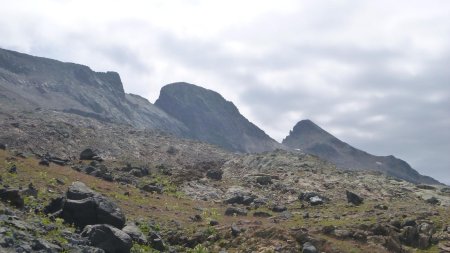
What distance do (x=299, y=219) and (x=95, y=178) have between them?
31961 millimetres

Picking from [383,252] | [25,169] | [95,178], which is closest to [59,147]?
[95,178]

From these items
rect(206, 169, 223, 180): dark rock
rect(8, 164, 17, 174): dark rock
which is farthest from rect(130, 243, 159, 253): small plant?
rect(206, 169, 223, 180): dark rock

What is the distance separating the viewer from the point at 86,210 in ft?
115

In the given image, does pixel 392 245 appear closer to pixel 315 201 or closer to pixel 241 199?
pixel 315 201

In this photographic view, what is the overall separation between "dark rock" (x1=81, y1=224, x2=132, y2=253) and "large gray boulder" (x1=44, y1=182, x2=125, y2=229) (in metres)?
3.26

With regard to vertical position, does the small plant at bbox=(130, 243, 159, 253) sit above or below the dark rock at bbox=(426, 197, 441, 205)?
below

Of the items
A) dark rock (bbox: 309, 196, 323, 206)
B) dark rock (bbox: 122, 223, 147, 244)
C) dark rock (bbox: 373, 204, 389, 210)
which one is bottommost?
dark rock (bbox: 122, 223, 147, 244)

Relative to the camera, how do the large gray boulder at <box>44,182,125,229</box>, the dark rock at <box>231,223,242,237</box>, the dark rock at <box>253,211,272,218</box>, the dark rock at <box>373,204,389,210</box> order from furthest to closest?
the dark rock at <box>373,204,389,210</box> < the dark rock at <box>253,211,272,218</box> < the dark rock at <box>231,223,242,237</box> < the large gray boulder at <box>44,182,125,229</box>

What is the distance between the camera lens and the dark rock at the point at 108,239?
30.4 meters

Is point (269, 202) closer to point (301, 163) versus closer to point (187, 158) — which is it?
point (301, 163)

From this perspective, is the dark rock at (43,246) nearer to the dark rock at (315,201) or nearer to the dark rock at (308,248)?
the dark rock at (308,248)

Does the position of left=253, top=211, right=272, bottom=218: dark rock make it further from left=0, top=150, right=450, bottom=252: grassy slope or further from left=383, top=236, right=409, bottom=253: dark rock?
left=383, top=236, right=409, bottom=253: dark rock

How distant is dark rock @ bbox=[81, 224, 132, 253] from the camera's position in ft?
99.8

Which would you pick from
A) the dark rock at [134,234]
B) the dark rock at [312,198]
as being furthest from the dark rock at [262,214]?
the dark rock at [134,234]
